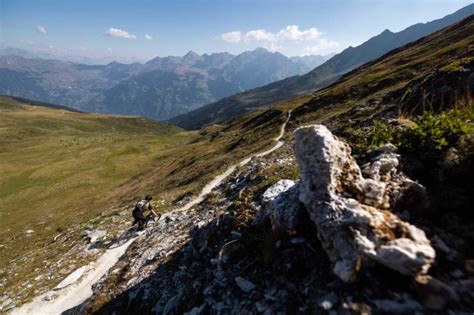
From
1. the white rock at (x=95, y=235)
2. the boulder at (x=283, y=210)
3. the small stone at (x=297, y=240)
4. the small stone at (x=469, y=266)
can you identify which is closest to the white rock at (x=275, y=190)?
the boulder at (x=283, y=210)

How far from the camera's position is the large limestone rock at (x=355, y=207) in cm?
702

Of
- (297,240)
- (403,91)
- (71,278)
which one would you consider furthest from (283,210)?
(403,91)

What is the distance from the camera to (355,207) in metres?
8.27

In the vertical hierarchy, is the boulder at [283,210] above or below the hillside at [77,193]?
above

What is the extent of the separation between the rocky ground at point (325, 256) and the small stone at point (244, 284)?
4 centimetres

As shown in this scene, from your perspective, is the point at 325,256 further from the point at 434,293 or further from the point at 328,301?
the point at 434,293

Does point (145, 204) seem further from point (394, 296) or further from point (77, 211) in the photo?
point (77, 211)

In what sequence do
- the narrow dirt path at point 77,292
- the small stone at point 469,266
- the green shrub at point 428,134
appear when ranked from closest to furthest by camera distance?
1. the small stone at point 469,266
2. the green shrub at point 428,134
3. the narrow dirt path at point 77,292

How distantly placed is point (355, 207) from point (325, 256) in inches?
66.1

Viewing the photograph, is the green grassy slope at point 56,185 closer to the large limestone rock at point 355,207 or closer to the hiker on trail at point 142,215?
the hiker on trail at point 142,215

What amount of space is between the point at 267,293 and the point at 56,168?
11137 cm

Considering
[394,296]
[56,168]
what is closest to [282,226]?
[394,296]

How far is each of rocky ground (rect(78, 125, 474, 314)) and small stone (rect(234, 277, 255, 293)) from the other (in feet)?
0.12

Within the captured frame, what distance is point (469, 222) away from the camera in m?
8.01
